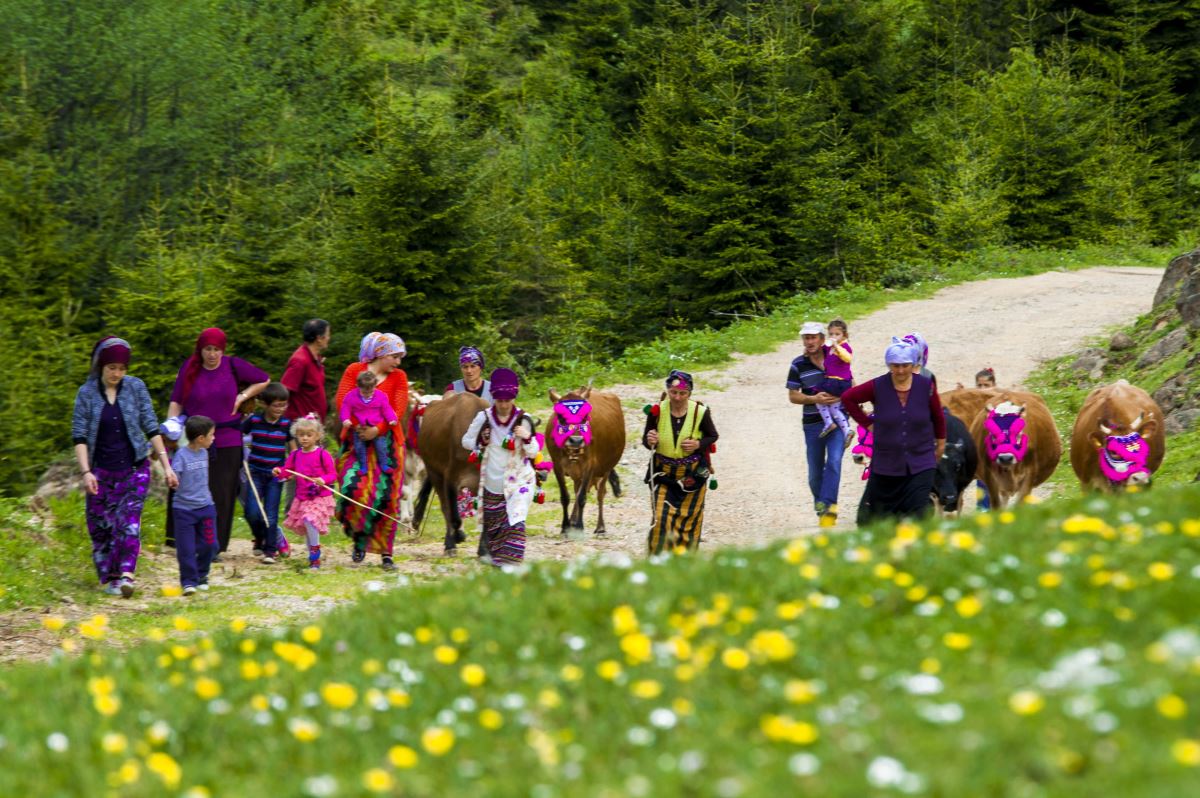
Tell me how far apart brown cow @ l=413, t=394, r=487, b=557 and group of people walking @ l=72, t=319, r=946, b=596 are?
371mm

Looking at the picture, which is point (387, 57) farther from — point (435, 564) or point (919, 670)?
point (919, 670)

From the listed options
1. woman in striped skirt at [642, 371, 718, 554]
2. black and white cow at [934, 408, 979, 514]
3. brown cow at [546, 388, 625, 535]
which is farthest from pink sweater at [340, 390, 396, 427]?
black and white cow at [934, 408, 979, 514]

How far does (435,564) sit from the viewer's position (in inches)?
536

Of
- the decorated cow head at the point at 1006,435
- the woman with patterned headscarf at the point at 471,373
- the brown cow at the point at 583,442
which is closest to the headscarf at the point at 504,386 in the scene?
the woman with patterned headscarf at the point at 471,373

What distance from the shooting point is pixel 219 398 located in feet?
43.1

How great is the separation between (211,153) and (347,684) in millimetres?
31908

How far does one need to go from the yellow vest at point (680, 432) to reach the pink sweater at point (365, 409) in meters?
2.95

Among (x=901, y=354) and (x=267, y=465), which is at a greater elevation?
(x=901, y=354)

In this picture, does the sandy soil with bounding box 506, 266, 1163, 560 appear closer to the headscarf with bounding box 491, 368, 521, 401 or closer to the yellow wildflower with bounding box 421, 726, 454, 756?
the headscarf with bounding box 491, 368, 521, 401

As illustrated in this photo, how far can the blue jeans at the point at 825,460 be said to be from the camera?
1448 cm

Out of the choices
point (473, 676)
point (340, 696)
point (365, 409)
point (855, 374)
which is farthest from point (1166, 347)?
point (340, 696)

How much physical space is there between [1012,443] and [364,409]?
6.32 m

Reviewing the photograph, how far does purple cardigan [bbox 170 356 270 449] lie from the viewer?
1304 cm

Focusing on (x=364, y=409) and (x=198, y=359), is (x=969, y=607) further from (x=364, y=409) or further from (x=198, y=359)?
(x=198, y=359)
